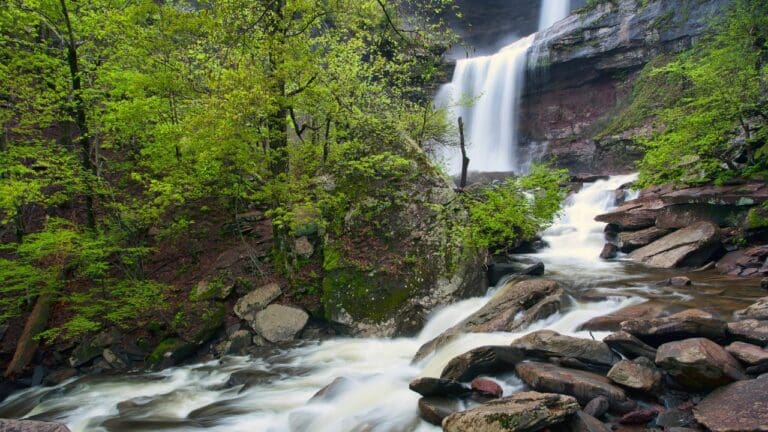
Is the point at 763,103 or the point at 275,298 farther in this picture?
the point at 763,103

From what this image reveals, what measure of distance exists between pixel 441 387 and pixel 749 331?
3633 mm

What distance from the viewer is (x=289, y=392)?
23.6 feet

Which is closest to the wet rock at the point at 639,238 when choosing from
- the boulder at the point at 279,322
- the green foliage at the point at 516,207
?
the green foliage at the point at 516,207

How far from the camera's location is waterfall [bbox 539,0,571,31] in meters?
37.7

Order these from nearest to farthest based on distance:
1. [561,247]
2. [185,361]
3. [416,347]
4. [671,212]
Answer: [416,347] → [185,361] → [671,212] → [561,247]

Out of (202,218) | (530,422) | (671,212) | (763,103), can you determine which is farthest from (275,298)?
(763,103)

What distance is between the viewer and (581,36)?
91.2 feet

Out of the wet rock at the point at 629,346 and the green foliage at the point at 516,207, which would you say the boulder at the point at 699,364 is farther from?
the green foliage at the point at 516,207

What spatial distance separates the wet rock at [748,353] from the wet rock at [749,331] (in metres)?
0.12

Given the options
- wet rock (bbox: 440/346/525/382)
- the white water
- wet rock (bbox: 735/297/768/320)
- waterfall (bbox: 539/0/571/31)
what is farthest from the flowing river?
waterfall (bbox: 539/0/571/31)

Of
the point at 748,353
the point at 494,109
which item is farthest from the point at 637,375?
the point at 494,109

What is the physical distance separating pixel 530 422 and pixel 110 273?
435 inches

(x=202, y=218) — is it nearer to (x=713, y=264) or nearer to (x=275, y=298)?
(x=275, y=298)

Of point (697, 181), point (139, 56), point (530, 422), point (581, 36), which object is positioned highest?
point (581, 36)
